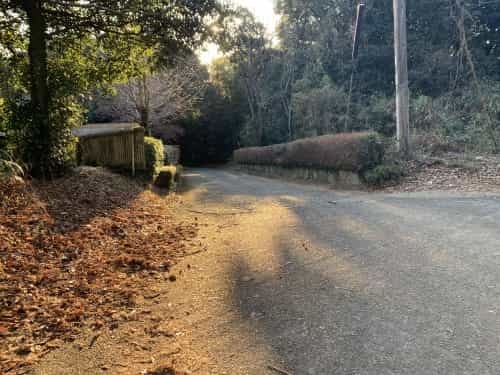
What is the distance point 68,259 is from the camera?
3.48 m

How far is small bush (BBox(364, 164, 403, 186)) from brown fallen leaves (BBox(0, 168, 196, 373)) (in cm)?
575

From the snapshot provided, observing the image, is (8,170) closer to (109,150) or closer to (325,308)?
(109,150)

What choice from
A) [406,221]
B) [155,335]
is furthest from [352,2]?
[155,335]

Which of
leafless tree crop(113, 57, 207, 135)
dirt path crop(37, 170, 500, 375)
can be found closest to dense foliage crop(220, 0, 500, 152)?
leafless tree crop(113, 57, 207, 135)

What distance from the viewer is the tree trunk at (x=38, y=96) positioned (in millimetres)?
6004

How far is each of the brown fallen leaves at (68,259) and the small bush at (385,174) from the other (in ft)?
18.9

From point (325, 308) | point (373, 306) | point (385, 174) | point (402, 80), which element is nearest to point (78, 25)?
point (325, 308)

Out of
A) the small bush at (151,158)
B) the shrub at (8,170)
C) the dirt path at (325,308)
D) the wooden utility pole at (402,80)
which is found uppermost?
the wooden utility pole at (402,80)

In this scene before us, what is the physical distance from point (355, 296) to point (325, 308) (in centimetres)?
31

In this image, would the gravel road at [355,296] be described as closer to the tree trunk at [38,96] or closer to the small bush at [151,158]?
the tree trunk at [38,96]

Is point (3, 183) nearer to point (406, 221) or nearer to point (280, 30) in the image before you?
point (406, 221)

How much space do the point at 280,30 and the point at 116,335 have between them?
73.1ft

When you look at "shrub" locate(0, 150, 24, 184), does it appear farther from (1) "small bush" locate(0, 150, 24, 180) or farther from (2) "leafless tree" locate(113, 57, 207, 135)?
(2) "leafless tree" locate(113, 57, 207, 135)

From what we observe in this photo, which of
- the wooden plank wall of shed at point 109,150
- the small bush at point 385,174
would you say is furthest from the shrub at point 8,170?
the small bush at point 385,174
